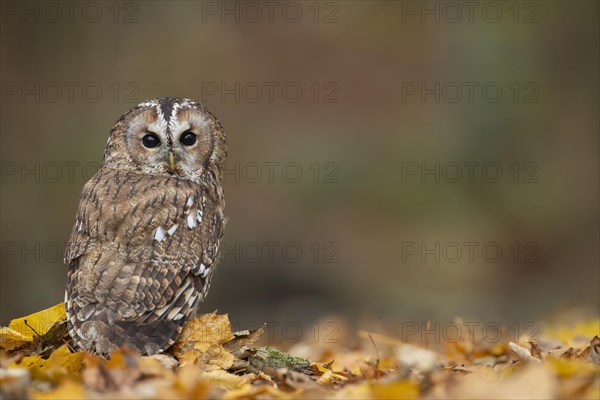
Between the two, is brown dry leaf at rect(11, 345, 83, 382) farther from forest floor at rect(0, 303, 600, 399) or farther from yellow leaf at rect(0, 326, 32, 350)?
yellow leaf at rect(0, 326, 32, 350)

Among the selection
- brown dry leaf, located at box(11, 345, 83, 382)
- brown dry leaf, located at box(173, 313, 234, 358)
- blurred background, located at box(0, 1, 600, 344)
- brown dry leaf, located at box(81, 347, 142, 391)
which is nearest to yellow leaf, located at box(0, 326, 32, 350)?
brown dry leaf, located at box(11, 345, 83, 382)

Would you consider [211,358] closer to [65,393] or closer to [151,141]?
[65,393]

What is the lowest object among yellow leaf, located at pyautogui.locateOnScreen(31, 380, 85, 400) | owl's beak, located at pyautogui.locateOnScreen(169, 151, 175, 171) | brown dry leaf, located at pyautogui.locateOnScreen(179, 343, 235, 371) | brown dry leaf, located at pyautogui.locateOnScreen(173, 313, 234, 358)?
brown dry leaf, located at pyautogui.locateOnScreen(179, 343, 235, 371)

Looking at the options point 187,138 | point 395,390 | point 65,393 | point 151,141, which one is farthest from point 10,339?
point 395,390

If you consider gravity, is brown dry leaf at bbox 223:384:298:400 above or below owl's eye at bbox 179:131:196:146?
below

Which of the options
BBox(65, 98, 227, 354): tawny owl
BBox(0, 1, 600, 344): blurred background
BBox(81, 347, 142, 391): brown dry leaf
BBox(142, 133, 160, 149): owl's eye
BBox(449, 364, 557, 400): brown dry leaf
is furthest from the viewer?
BBox(0, 1, 600, 344): blurred background

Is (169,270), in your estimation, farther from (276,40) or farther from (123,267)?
(276,40)

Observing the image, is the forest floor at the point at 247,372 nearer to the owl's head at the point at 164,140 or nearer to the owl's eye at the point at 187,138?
the owl's head at the point at 164,140
